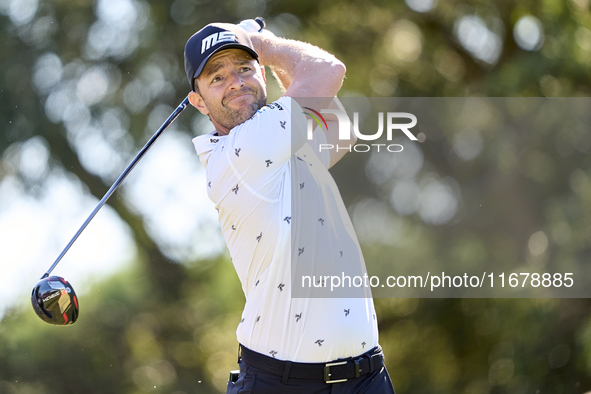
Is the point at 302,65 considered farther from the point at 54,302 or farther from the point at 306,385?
the point at 54,302

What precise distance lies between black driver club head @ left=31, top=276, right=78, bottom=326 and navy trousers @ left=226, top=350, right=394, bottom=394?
62 centimetres

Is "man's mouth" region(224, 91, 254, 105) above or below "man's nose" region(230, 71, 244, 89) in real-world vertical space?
below

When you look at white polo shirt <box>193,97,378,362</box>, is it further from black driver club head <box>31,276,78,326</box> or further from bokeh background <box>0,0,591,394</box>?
bokeh background <box>0,0,591,394</box>

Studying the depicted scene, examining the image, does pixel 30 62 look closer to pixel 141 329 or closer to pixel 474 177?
pixel 141 329

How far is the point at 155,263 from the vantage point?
482 centimetres

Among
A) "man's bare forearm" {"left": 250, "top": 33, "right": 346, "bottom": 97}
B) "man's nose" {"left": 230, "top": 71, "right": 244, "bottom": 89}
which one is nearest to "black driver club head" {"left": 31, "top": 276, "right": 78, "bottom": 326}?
"man's nose" {"left": 230, "top": 71, "right": 244, "bottom": 89}

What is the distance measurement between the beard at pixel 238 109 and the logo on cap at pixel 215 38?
0.14 meters

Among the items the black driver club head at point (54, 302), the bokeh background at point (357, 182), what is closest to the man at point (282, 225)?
the black driver club head at point (54, 302)

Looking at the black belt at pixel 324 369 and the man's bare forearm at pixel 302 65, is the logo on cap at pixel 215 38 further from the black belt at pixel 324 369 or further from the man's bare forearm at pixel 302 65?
the black belt at pixel 324 369

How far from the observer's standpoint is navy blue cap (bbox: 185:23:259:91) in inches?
73.0

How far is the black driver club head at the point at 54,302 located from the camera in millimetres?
2043

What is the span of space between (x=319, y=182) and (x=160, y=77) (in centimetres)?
317

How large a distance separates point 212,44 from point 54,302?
0.90 meters

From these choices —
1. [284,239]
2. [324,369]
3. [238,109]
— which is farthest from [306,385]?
[238,109]
